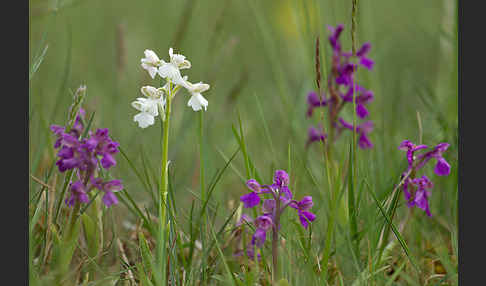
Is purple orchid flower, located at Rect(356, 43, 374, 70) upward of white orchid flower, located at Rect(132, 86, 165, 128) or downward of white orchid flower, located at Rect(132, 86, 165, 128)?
upward

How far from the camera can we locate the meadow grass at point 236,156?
1.71m

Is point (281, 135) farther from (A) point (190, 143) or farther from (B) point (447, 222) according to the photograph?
(B) point (447, 222)

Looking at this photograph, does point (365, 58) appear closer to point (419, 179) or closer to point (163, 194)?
point (419, 179)

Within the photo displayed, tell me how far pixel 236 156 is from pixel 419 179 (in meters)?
1.57

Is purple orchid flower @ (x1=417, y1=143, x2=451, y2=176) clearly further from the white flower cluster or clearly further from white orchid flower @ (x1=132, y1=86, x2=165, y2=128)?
white orchid flower @ (x1=132, y1=86, x2=165, y2=128)

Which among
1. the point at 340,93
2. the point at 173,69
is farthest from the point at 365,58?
the point at 173,69

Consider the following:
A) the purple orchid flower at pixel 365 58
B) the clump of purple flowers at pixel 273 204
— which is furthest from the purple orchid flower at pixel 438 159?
the purple orchid flower at pixel 365 58

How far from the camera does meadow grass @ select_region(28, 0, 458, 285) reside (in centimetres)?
171

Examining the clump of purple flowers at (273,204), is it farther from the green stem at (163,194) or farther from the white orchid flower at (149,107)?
the white orchid flower at (149,107)

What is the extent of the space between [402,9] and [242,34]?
1931mm

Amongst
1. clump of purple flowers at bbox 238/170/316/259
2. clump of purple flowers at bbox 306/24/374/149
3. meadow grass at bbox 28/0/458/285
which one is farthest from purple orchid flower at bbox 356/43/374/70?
clump of purple flowers at bbox 238/170/316/259

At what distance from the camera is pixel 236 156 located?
3.27 meters

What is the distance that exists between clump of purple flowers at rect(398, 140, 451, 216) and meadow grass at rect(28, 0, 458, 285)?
73 millimetres

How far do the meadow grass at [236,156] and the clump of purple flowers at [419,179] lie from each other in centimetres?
7
